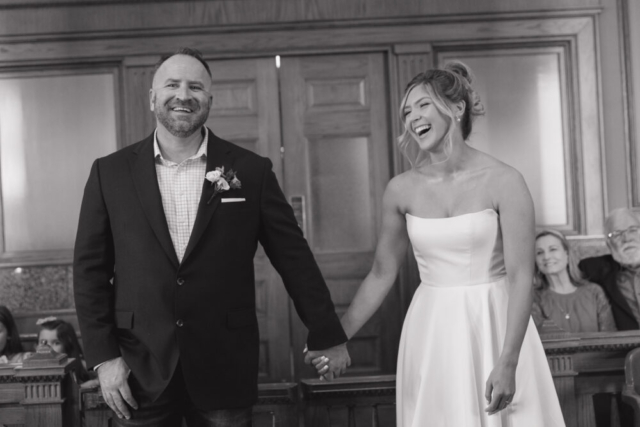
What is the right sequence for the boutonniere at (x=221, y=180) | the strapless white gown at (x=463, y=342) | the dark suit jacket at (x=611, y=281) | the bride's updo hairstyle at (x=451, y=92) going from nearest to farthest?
the boutonniere at (x=221, y=180), the strapless white gown at (x=463, y=342), the bride's updo hairstyle at (x=451, y=92), the dark suit jacket at (x=611, y=281)

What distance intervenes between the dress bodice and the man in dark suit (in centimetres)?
52

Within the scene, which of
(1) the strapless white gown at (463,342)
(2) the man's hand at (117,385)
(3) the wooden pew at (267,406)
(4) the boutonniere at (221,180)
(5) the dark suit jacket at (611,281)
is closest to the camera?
(2) the man's hand at (117,385)

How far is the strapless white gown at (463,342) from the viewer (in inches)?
112

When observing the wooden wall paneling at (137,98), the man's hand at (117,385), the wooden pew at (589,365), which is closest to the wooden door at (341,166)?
the wooden wall paneling at (137,98)

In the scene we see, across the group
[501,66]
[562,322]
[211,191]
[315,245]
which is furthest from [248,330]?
[501,66]

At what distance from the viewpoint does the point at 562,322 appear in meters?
4.91

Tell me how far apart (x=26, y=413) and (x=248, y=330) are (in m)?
1.10

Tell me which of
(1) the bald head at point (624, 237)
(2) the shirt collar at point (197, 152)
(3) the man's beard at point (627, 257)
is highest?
(2) the shirt collar at point (197, 152)

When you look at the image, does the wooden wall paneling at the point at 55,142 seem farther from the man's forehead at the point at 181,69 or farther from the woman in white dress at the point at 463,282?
the woman in white dress at the point at 463,282

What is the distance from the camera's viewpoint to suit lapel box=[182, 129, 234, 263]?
2.70 meters

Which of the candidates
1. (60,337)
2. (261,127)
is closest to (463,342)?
(60,337)

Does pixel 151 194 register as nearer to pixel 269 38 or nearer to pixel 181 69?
pixel 181 69

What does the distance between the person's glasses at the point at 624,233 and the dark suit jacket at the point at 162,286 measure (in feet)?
10.2

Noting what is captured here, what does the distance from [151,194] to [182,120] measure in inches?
10.9
